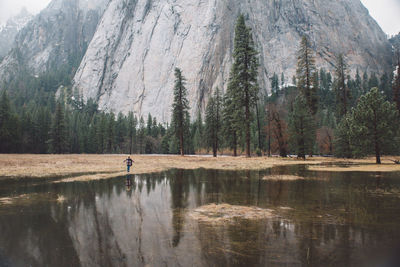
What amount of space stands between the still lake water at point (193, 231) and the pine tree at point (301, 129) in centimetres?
2750

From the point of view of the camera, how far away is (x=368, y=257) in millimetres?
4691

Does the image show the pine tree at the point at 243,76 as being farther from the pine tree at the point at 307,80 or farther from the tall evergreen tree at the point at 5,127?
the tall evergreen tree at the point at 5,127

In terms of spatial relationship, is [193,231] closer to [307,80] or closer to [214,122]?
[307,80]

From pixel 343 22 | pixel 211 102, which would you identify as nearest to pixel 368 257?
pixel 211 102

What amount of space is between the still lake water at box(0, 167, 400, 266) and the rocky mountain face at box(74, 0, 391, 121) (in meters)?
102

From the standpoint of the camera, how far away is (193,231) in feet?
20.3

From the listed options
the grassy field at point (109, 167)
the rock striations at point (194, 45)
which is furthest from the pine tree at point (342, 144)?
the rock striations at point (194, 45)

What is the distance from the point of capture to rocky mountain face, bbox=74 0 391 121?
117062 mm

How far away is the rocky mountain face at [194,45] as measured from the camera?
117m

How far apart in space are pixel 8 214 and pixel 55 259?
14.1 feet

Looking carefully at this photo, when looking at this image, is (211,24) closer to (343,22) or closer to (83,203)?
(343,22)

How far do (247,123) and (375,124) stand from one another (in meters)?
13.8

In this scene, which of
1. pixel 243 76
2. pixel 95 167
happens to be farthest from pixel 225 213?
pixel 243 76

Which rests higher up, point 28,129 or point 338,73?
point 338,73
